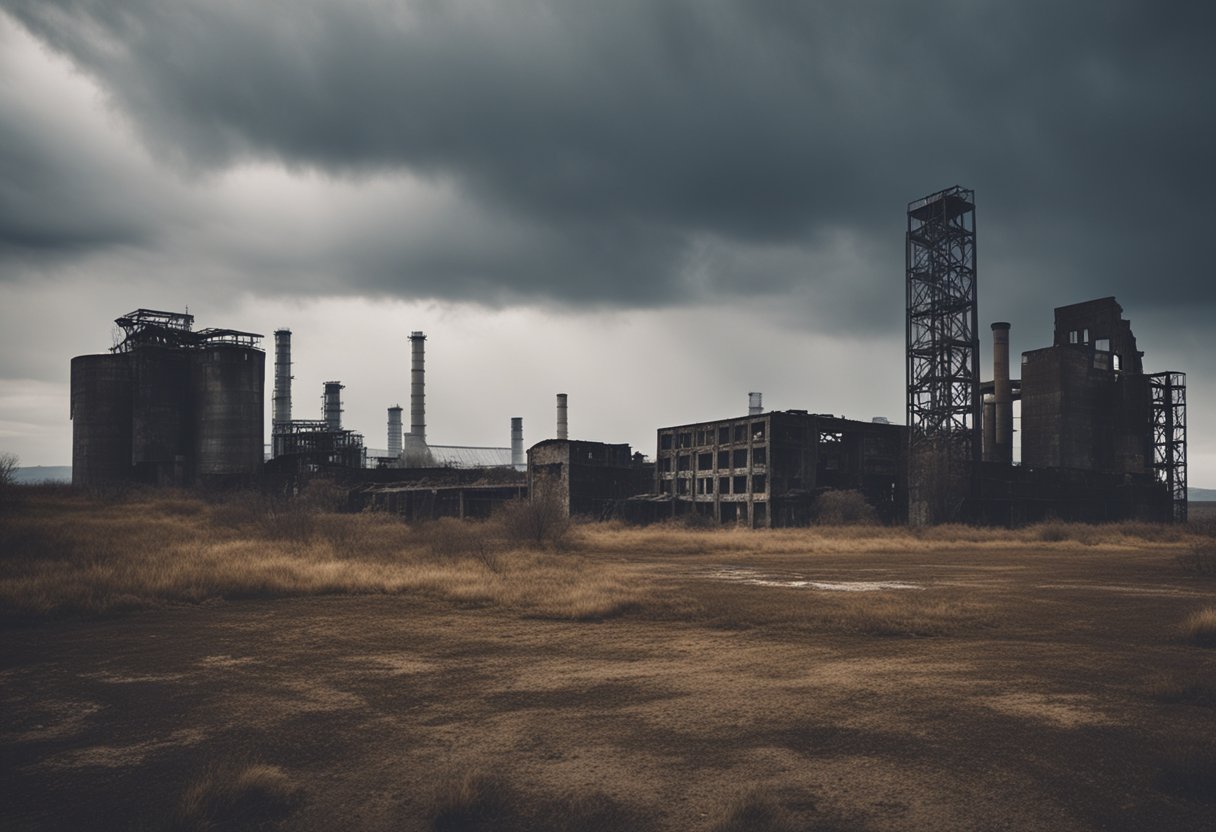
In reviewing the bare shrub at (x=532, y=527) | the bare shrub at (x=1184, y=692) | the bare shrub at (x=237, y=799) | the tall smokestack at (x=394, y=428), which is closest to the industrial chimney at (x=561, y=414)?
the tall smokestack at (x=394, y=428)

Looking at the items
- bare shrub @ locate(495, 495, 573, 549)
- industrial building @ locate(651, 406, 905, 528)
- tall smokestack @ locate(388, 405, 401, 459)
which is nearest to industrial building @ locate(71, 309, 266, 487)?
industrial building @ locate(651, 406, 905, 528)

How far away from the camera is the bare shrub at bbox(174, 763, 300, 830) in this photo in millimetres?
4734

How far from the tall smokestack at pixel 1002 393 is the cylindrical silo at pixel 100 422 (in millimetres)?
65961

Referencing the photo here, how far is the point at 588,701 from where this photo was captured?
7.51m

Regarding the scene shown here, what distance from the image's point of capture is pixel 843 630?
1130cm

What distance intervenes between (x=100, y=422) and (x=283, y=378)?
99.5 feet

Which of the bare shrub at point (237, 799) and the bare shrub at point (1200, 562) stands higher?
the bare shrub at point (237, 799)

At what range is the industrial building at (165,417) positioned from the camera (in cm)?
5572

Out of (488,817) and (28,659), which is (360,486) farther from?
(488,817)

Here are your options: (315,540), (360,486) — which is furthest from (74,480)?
(315,540)

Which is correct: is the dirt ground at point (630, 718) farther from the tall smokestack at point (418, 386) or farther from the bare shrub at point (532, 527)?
the tall smokestack at point (418, 386)

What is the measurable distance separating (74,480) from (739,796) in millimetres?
65147

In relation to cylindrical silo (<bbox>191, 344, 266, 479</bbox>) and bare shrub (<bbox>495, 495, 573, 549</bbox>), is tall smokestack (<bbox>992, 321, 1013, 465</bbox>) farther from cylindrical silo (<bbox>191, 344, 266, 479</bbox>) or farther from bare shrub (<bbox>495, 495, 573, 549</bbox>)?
cylindrical silo (<bbox>191, 344, 266, 479</bbox>)

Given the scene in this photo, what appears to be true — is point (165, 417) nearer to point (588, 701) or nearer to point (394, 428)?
point (394, 428)
